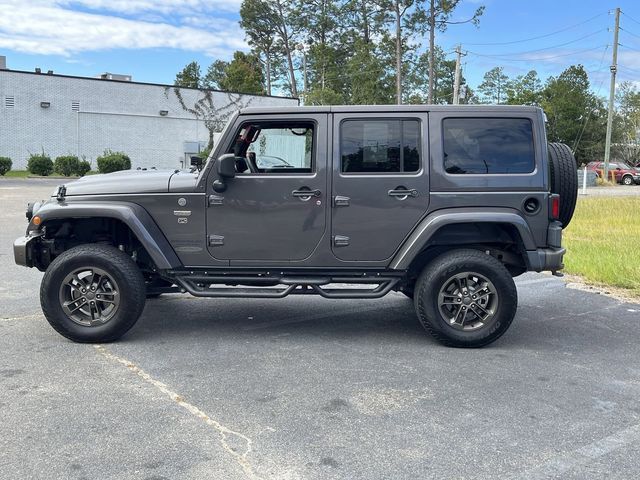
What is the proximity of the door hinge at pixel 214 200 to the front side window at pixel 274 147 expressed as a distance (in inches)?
11.6

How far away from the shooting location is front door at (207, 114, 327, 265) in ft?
17.0

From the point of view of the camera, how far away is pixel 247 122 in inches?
209

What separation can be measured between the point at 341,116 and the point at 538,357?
8.69 feet

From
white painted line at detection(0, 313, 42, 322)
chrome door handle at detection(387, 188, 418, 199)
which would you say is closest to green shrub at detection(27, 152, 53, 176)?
white painted line at detection(0, 313, 42, 322)

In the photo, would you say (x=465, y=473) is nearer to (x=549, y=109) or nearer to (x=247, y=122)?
(x=247, y=122)

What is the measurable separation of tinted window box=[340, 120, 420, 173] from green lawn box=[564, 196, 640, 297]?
4087 millimetres

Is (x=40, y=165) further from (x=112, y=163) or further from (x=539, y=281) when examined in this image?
(x=539, y=281)

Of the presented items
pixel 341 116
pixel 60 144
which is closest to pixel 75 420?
pixel 341 116

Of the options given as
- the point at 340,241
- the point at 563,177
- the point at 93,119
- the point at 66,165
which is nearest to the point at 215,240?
the point at 340,241

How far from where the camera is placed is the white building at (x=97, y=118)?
34.9 metres

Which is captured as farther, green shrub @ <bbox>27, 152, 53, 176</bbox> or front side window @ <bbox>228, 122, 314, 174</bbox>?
green shrub @ <bbox>27, 152, 53, 176</bbox>

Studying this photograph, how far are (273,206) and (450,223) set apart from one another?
4.99ft

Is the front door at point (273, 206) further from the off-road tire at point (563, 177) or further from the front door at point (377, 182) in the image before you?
the off-road tire at point (563, 177)

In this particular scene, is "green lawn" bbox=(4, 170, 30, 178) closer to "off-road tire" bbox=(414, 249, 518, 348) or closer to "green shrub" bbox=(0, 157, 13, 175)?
"green shrub" bbox=(0, 157, 13, 175)
